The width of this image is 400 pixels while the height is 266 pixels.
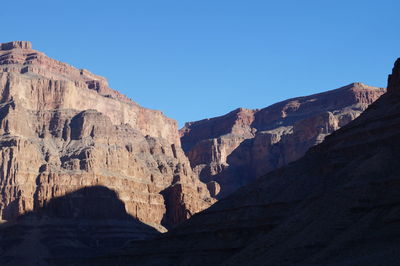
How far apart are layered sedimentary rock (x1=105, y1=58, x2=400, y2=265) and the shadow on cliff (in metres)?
33.9

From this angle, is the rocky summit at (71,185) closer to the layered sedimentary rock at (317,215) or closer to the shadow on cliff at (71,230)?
the shadow on cliff at (71,230)

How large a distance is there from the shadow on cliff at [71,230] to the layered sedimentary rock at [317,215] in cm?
3386

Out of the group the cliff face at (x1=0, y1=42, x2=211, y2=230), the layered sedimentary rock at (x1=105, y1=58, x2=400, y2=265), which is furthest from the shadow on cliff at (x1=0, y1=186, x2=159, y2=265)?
the layered sedimentary rock at (x1=105, y1=58, x2=400, y2=265)

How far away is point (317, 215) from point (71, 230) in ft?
288

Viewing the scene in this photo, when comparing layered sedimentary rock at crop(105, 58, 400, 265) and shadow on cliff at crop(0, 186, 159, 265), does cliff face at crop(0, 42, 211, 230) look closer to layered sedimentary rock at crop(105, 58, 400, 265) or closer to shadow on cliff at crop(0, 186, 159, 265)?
shadow on cliff at crop(0, 186, 159, 265)

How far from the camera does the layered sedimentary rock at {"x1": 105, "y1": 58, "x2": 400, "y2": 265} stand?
238ft

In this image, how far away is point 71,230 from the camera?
163625 mm

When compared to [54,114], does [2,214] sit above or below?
below

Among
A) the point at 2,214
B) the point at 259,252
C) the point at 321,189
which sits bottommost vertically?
the point at 259,252

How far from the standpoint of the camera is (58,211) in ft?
549

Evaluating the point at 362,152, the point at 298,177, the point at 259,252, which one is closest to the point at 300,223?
the point at 259,252

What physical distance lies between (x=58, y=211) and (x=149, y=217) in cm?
2272

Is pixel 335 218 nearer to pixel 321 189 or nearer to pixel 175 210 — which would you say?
pixel 321 189

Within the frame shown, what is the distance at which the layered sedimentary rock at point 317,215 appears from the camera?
7262 centimetres
